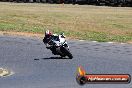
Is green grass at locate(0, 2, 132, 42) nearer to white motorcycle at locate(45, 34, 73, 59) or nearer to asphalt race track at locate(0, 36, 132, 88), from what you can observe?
asphalt race track at locate(0, 36, 132, 88)

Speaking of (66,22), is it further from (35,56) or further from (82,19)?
(35,56)

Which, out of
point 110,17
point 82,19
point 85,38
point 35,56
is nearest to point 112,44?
point 85,38

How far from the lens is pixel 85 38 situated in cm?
3828

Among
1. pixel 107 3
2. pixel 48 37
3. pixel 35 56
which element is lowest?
pixel 107 3

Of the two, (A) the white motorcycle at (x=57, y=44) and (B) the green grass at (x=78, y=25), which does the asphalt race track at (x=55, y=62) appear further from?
(B) the green grass at (x=78, y=25)

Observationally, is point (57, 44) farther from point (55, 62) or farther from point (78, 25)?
point (78, 25)

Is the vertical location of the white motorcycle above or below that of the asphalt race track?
above

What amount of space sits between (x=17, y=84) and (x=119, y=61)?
8095 millimetres

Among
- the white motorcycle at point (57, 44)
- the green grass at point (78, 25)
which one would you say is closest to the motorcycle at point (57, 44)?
the white motorcycle at point (57, 44)

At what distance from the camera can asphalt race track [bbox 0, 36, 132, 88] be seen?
67.8 ft

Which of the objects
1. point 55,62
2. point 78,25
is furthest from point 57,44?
point 78,25

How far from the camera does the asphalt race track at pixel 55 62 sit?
20.7m

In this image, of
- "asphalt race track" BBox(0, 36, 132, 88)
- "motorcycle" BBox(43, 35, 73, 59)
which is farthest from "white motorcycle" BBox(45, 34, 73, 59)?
"asphalt race track" BBox(0, 36, 132, 88)

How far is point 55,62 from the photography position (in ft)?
84.5
